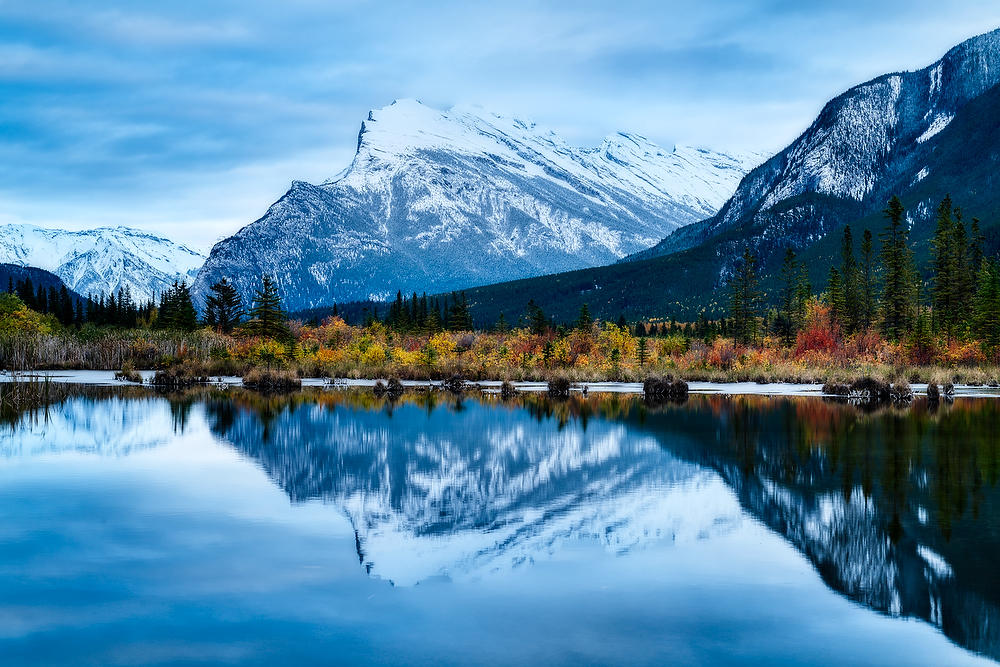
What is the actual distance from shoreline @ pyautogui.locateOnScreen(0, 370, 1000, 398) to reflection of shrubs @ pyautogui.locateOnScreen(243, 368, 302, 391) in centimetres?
139

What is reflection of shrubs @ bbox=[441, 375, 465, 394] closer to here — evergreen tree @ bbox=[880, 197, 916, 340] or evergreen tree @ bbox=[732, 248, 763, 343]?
evergreen tree @ bbox=[732, 248, 763, 343]

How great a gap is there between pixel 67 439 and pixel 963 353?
221ft

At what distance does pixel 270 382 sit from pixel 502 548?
48.8m

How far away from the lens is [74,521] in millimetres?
18922

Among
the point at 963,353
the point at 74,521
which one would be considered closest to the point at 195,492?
the point at 74,521

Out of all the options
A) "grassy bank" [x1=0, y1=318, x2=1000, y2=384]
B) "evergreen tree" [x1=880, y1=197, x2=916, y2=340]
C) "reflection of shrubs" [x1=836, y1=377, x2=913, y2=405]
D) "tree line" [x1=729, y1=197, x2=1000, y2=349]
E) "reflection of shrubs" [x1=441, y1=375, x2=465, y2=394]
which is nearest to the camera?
"reflection of shrubs" [x1=836, y1=377, x2=913, y2=405]

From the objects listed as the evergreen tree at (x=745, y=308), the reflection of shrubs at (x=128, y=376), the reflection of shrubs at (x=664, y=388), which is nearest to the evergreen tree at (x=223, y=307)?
the reflection of shrubs at (x=128, y=376)

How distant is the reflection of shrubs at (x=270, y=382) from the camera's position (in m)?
63.1

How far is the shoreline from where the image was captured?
5881 centimetres

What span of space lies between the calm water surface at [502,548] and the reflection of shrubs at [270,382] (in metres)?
29.7

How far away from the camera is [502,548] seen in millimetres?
16812

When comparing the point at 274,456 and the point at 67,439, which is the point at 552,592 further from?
the point at 67,439

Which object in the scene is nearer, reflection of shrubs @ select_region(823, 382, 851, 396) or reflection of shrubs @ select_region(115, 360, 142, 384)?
reflection of shrubs @ select_region(823, 382, 851, 396)

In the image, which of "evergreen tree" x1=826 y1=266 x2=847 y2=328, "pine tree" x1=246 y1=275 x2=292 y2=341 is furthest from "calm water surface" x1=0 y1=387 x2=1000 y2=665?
"evergreen tree" x1=826 y1=266 x2=847 y2=328
